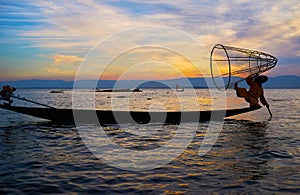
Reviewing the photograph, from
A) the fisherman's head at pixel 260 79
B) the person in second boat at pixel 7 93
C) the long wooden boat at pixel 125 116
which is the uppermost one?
the fisherman's head at pixel 260 79

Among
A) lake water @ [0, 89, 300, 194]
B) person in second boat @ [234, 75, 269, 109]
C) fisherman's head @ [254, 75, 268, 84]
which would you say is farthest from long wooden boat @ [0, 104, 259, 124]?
lake water @ [0, 89, 300, 194]

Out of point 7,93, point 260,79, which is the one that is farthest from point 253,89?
point 7,93

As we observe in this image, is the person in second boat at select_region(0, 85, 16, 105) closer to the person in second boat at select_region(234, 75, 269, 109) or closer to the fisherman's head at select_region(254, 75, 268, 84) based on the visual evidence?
the person in second boat at select_region(234, 75, 269, 109)

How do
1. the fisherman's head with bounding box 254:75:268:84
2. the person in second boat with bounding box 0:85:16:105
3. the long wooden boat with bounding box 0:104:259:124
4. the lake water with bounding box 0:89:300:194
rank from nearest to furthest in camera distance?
the lake water with bounding box 0:89:300:194
the person in second boat with bounding box 0:85:16:105
the fisherman's head with bounding box 254:75:268:84
the long wooden boat with bounding box 0:104:259:124

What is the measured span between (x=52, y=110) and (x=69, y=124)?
163cm

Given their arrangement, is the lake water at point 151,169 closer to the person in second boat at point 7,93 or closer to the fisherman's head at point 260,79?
the person in second boat at point 7,93

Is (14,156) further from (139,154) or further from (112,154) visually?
(139,154)

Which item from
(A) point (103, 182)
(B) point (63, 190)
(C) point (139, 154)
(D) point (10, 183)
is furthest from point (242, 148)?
(D) point (10, 183)

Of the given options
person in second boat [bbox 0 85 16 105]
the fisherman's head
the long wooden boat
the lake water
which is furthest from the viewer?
the long wooden boat

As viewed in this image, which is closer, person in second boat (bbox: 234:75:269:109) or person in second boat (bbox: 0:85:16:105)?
person in second boat (bbox: 0:85:16:105)

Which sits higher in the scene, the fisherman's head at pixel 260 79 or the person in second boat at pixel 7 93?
the fisherman's head at pixel 260 79

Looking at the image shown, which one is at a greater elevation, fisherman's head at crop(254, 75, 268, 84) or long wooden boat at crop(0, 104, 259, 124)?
fisherman's head at crop(254, 75, 268, 84)

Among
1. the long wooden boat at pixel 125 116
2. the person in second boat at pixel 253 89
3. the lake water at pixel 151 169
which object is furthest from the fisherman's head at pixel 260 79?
the lake water at pixel 151 169

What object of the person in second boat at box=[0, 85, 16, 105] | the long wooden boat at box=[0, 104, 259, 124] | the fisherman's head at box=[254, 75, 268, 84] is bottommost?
the long wooden boat at box=[0, 104, 259, 124]
